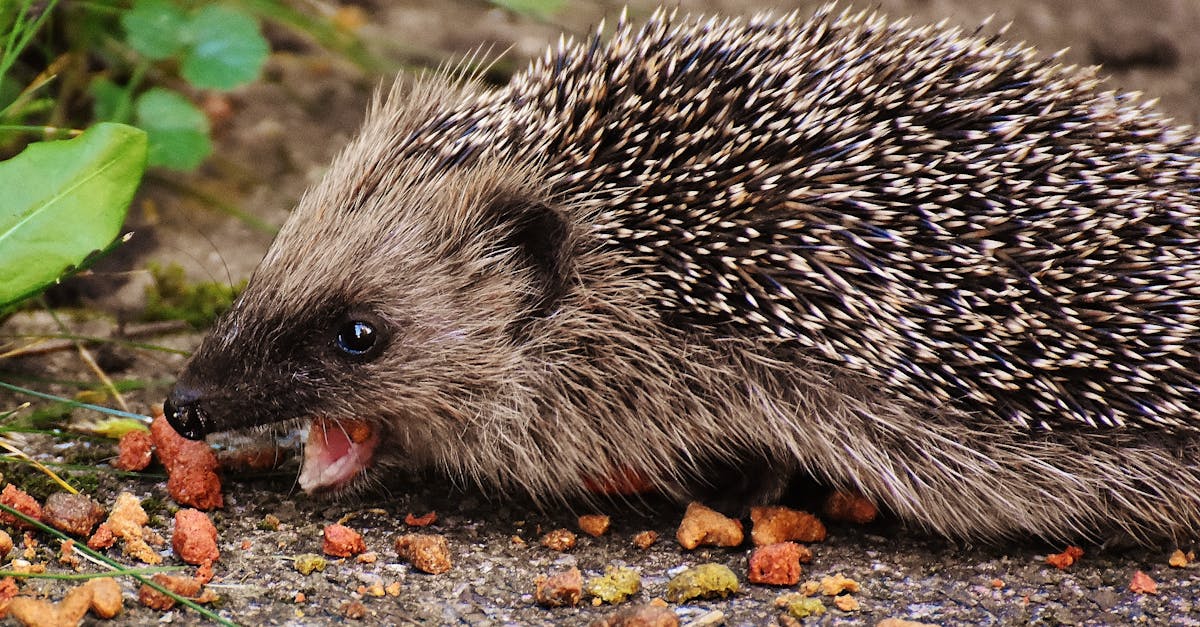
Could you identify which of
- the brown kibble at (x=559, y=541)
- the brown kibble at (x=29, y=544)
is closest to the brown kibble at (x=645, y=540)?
the brown kibble at (x=559, y=541)

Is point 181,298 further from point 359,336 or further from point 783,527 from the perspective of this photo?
point 783,527

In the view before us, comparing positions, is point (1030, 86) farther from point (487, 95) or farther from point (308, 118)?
point (308, 118)

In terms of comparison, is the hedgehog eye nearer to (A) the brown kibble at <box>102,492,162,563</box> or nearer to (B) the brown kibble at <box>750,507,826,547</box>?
(A) the brown kibble at <box>102,492,162,563</box>

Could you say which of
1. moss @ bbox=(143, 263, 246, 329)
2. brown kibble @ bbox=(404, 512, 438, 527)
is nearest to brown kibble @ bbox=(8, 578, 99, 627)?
brown kibble @ bbox=(404, 512, 438, 527)

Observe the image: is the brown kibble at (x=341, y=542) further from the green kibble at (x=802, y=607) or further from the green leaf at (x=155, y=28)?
the green leaf at (x=155, y=28)

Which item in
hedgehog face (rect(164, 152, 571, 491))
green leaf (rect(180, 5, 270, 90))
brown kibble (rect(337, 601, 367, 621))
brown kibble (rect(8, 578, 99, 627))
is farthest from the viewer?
green leaf (rect(180, 5, 270, 90))

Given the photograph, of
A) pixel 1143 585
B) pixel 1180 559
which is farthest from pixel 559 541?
pixel 1180 559
